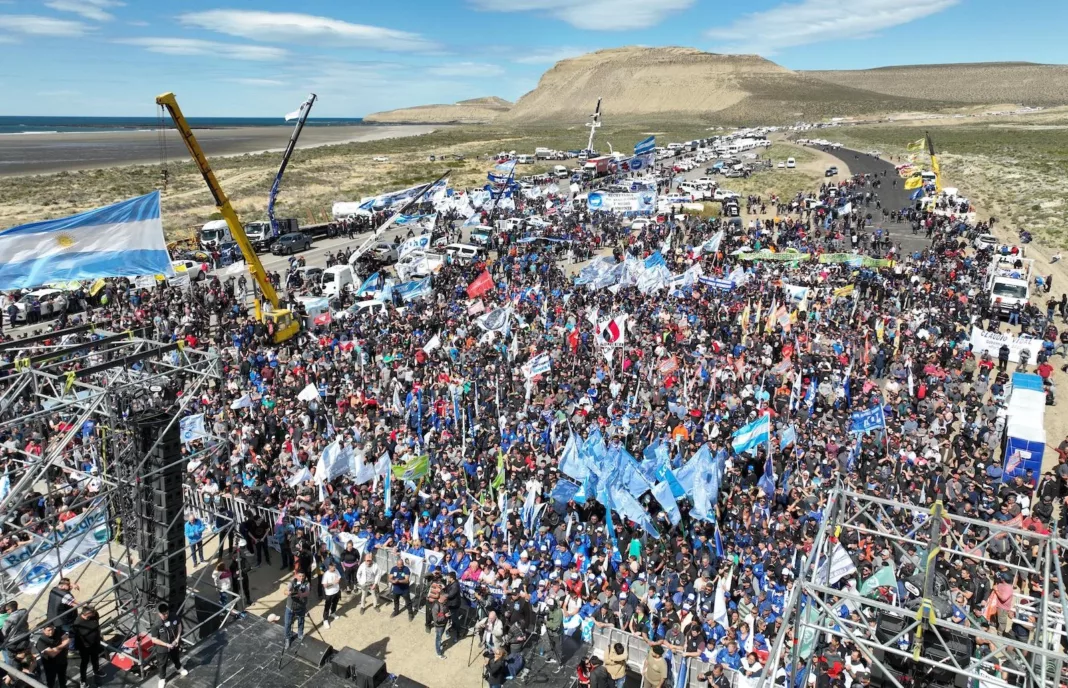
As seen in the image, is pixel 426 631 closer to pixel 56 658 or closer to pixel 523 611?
pixel 523 611

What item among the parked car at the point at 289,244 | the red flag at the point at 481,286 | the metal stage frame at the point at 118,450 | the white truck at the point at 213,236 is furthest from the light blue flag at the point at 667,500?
the parked car at the point at 289,244

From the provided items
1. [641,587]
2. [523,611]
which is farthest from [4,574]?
[641,587]

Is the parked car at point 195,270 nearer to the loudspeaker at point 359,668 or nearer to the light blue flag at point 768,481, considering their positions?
the loudspeaker at point 359,668

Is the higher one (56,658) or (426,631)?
(56,658)

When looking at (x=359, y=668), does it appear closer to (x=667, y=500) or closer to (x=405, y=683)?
(x=405, y=683)

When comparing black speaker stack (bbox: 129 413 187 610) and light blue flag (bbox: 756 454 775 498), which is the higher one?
black speaker stack (bbox: 129 413 187 610)

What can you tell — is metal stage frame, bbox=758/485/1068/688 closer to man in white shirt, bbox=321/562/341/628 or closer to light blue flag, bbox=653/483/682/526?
light blue flag, bbox=653/483/682/526

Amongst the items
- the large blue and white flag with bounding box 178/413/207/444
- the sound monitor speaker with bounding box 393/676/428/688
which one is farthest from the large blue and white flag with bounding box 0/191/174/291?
the sound monitor speaker with bounding box 393/676/428/688
